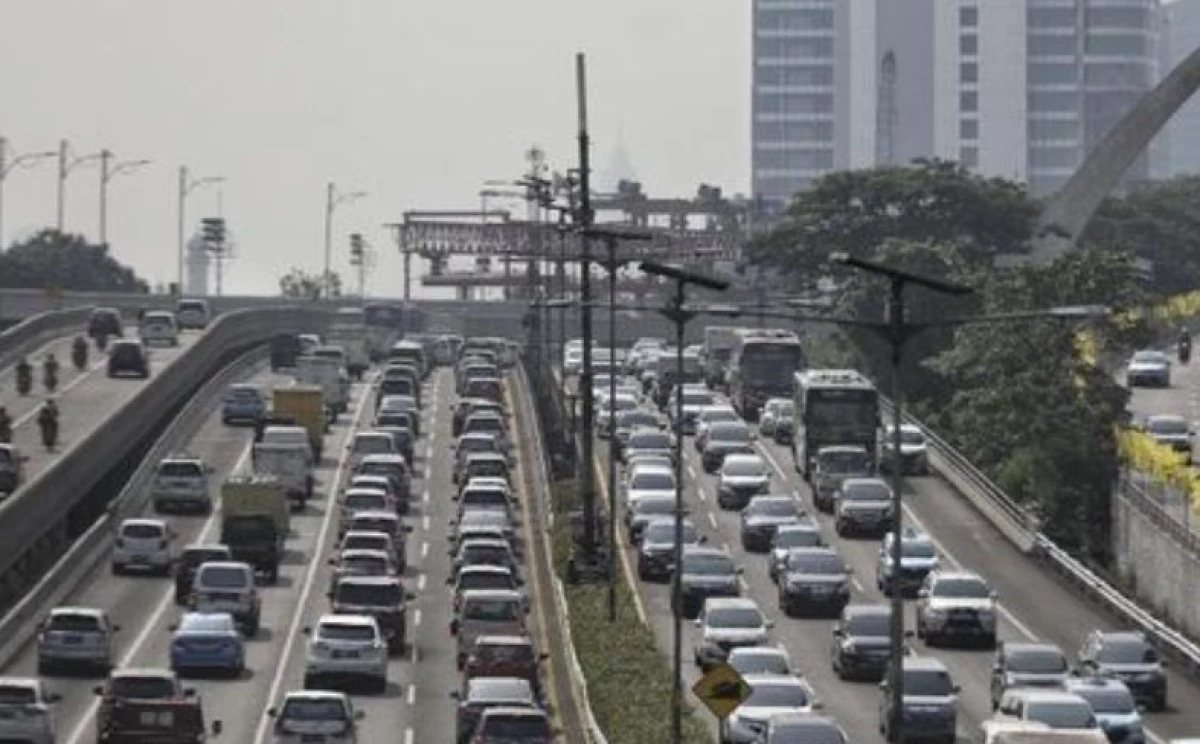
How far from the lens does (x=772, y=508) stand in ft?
331

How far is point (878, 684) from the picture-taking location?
77.3m

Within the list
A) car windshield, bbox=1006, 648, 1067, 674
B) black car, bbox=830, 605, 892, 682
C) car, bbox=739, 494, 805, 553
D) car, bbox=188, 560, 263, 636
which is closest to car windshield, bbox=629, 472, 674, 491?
car, bbox=739, 494, 805, 553

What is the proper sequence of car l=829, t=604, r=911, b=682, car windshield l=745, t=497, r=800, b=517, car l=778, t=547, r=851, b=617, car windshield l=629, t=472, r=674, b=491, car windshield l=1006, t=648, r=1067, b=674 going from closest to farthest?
car windshield l=1006, t=648, r=1067, b=674 < car l=829, t=604, r=911, b=682 < car l=778, t=547, r=851, b=617 < car windshield l=745, t=497, r=800, b=517 < car windshield l=629, t=472, r=674, b=491

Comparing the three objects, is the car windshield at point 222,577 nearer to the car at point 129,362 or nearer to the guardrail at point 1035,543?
the guardrail at point 1035,543

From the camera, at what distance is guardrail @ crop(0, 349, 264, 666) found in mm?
83250

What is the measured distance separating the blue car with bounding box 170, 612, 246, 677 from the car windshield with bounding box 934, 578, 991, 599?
1452cm

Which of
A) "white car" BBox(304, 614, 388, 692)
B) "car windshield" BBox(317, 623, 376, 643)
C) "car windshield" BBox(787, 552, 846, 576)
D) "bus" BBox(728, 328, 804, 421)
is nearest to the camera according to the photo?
"white car" BBox(304, 614, 388, 692)

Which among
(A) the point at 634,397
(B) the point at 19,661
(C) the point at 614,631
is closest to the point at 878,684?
(C) the point at 614,631

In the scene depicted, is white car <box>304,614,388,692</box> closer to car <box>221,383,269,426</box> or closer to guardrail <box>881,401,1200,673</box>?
guardrail <box>881,401,1200,673</box>

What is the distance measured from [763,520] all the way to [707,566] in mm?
11932

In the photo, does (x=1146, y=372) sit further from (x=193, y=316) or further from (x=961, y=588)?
(x=961, y=588)

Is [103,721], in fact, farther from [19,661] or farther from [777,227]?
[777,227]

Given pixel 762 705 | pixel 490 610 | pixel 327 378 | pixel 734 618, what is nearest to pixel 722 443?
pixel 327 378

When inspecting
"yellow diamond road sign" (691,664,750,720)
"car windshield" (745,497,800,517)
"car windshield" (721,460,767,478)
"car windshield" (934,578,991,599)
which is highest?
"car windshield" (721,460,767,478)
